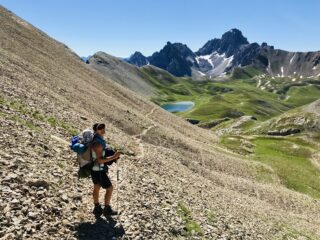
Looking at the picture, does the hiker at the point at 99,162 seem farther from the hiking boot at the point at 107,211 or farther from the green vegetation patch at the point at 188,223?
the green vegetation patch at the point at 188,223

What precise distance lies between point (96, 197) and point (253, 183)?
4050 centimetres

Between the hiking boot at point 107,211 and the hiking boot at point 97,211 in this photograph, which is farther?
the hiking boot at point 107,211

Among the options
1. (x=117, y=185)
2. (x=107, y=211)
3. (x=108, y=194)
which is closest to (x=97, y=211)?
(x=107, y=211)

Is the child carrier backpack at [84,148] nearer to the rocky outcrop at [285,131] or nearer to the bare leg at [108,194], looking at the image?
the bare leg at [108,194]

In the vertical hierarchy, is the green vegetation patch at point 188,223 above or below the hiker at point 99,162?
below

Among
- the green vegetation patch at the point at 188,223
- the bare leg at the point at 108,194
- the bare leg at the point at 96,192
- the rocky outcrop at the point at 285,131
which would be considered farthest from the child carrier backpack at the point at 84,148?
the rocky outcrop at the point at 285,131

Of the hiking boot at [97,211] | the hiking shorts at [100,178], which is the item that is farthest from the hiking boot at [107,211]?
the hiking shorts at [100,178]

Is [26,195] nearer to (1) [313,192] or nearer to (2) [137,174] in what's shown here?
(2) [137,174]

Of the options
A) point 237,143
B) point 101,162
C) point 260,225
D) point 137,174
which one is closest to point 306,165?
point 237,143

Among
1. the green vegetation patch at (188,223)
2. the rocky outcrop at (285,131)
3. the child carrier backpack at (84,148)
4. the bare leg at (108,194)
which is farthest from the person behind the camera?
the rocky outcrop at (285,131)

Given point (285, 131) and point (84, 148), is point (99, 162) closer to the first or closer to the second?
point (84, 148)

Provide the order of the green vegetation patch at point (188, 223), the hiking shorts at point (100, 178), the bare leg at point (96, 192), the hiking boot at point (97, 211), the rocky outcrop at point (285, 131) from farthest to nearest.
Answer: the rocky outcrop at point (285, 131) → the green vegetation patch at point (188, 223) → the hiking boot at point (97, 211) → the bare leg at point (96, 192) → the hiking shorts at point (100, 178)

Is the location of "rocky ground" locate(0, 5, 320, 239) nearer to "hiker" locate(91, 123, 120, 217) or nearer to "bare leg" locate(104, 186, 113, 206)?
"hiker" locate(91, 123, 120, 217)

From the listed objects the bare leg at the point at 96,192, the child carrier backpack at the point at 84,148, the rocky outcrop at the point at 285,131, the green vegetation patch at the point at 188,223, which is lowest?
the green vegetation patch at the point at 188,223
